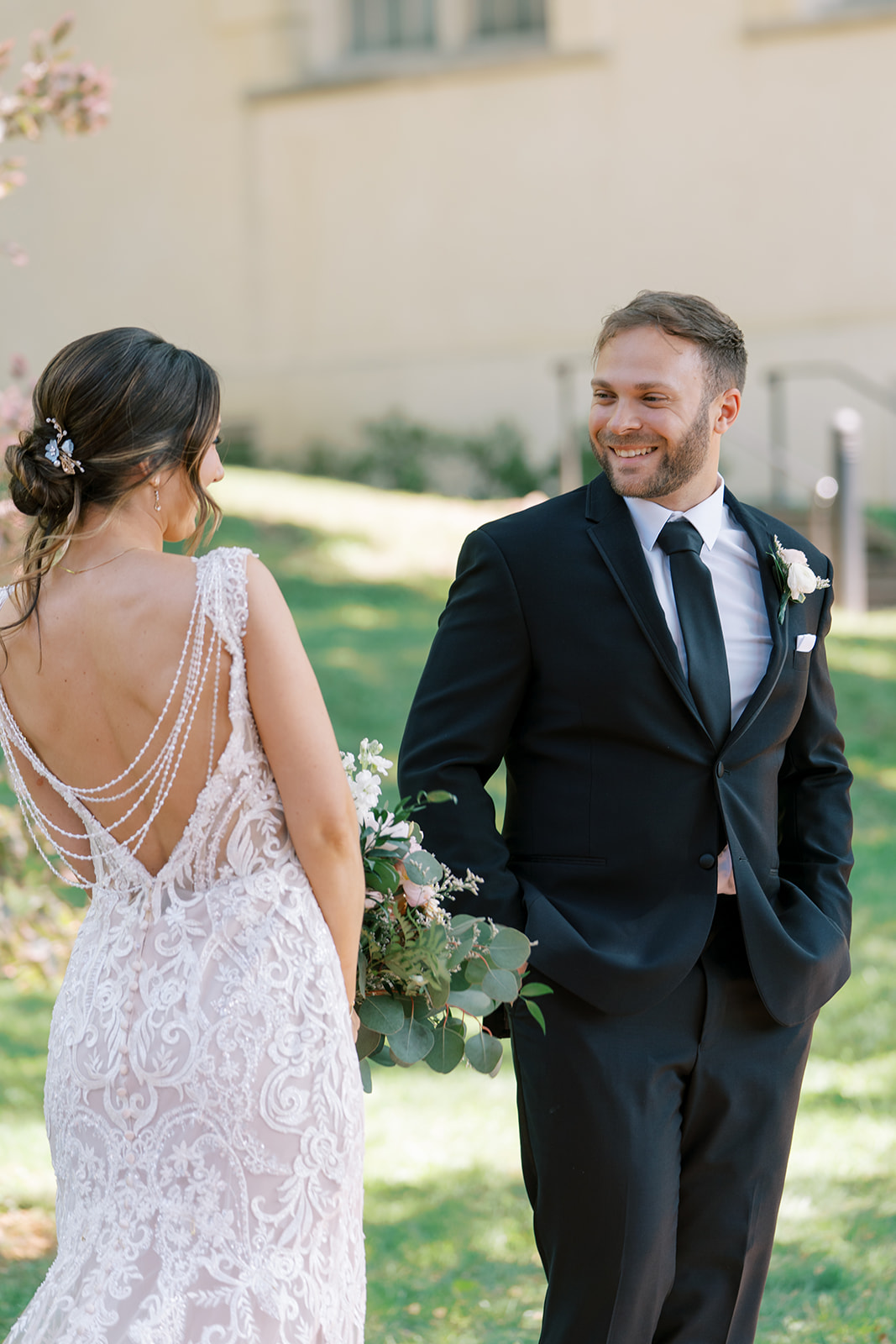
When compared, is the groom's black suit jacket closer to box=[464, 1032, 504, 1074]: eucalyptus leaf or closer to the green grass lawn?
box=[464, 1032, 504, 1074]: eucalyptus leaf

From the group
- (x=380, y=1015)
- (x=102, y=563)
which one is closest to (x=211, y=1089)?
(x=380, y=1015)

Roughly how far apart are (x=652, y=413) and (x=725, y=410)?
25cm

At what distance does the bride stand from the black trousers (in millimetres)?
676

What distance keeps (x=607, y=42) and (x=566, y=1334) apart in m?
15.4

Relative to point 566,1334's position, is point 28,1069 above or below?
below

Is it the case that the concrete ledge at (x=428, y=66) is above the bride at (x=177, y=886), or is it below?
above

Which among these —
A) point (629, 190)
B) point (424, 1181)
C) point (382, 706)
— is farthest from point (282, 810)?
point (629, 190)

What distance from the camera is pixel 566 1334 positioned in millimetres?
3127

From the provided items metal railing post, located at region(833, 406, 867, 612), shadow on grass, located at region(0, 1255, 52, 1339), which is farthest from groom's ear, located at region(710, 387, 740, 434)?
metal railing post, located at region(833, 406, 867, 612)

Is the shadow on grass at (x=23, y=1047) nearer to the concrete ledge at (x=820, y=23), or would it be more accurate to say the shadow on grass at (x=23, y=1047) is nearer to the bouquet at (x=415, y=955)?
the bouquet at (x=415, y=955)

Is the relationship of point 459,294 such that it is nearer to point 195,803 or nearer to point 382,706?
point 382,706

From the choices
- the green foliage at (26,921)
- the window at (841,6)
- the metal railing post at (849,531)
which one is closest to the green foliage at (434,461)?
the metal railing post at (849,531)

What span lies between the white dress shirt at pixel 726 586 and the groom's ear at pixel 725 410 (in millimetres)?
133

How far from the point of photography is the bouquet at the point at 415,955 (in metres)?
2.86
